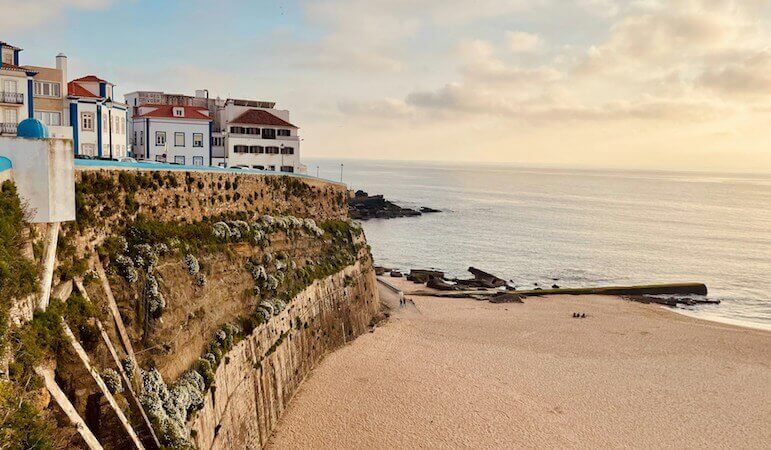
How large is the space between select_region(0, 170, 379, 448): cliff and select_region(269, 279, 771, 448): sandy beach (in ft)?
8.59

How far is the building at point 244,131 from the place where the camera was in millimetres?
49562

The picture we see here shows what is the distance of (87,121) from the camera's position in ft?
115

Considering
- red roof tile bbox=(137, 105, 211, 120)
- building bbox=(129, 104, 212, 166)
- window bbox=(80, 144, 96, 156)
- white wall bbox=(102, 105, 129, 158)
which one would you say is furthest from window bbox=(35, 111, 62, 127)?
red roof tile bbox=(137, 105, 211, 120)

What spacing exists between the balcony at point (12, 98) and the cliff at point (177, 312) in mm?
12187

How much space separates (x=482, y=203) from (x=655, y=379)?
4823 inches

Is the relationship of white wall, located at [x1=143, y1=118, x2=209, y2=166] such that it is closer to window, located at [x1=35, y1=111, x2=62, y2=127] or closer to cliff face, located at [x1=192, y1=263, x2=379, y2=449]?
window, located at [x1=35, y1=111, x2=62, y2=127]

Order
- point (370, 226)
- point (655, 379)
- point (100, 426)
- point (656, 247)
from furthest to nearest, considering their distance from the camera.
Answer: point (370, 226), point (656, 247), point (655, 379), point (100, 426)

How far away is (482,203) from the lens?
15488cm

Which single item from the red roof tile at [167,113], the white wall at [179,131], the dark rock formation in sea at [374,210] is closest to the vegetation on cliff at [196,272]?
the white wall at [179,131]

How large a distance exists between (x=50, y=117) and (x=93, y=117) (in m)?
2.25

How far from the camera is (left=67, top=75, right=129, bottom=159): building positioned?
3456 centimetres

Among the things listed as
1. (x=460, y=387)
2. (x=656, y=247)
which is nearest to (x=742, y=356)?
(x=460, y=387)

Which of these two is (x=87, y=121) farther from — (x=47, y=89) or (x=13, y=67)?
(x=13, y=67)

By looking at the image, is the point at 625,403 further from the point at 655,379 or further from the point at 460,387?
the point at 460,387
